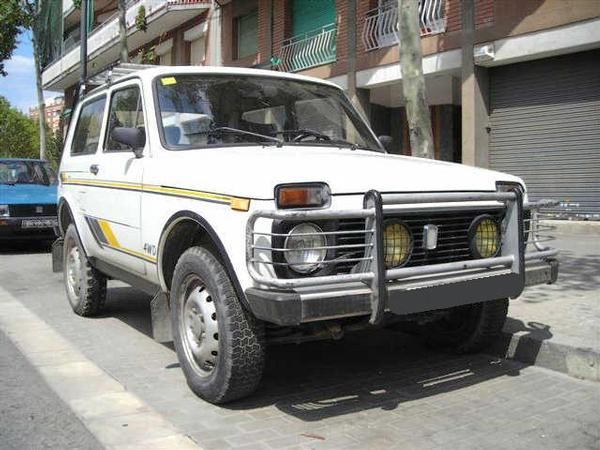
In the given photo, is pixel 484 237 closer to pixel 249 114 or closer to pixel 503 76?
pixel 249 114

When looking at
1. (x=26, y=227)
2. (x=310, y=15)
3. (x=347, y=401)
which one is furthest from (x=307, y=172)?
(x=310, y=15)

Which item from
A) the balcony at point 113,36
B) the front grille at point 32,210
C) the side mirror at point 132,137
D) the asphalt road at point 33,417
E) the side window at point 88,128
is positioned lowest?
the asphalt road at point 33,417

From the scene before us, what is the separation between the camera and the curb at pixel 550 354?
14.3ft

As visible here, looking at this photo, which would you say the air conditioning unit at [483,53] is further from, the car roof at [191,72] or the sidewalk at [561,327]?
the car roof at [191,72]

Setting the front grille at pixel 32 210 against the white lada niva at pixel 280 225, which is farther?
the front grille at pixel 32 210

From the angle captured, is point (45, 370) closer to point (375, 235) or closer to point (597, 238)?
point (375, 235)

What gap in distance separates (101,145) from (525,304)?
158 inches

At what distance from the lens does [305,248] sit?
3.31 m

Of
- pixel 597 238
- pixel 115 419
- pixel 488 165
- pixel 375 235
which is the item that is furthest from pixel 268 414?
pixel 488 165

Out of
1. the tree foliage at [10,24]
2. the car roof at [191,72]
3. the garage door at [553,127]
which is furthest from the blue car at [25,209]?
the tree foliage at [10,24]

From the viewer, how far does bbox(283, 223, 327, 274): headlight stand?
130 inches

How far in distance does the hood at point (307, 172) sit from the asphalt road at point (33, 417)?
151 centimetres

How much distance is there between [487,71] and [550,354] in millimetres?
9179

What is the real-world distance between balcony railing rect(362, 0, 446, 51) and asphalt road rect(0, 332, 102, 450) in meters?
10.6
